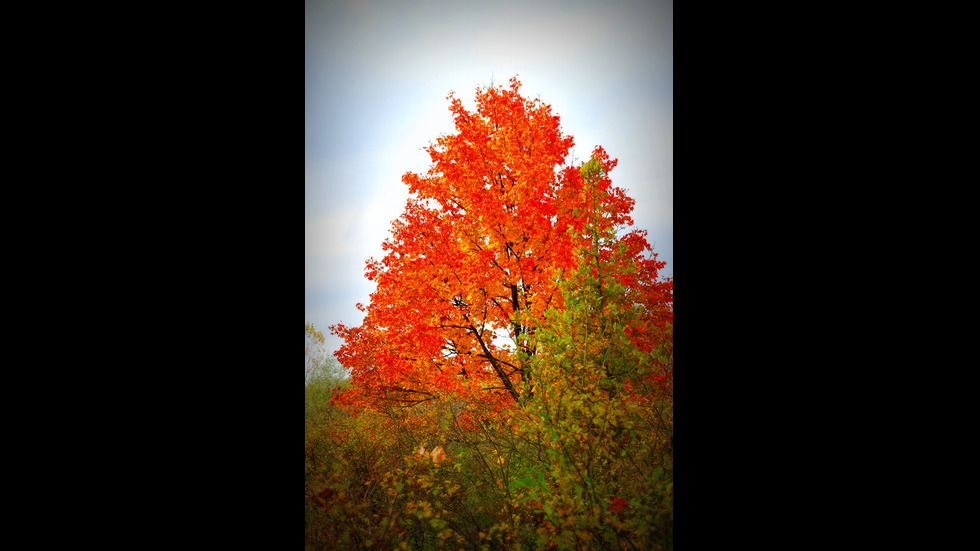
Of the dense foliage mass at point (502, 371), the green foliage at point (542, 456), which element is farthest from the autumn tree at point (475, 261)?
the green foliage at point (542, 456)

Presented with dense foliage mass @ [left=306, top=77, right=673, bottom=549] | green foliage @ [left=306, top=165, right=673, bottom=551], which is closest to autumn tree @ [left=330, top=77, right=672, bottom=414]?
dense foliage mass @ [left=306, top=77, right=673, bottom=549]

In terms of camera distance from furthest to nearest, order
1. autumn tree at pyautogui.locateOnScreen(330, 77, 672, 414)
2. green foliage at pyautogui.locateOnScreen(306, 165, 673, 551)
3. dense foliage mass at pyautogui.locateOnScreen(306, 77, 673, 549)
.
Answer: autumn tree at pyautogui.locateOnScreen(330, 77, 672, 414) → dense foliage mass at pyautogui.locateOnScreen(306, 77, 673, 549) → green foliage at pyautogui.locateOnScreen(306, 165, 673, 551)

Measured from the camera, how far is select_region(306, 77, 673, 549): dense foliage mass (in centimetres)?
260

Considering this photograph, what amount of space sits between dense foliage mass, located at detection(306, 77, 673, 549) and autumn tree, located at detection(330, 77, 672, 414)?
1 cm

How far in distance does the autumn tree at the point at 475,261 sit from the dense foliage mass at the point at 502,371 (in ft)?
0.04

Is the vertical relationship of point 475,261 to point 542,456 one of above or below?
above

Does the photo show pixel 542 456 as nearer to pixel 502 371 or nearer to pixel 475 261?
pixel 502 371

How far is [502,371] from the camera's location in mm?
3793

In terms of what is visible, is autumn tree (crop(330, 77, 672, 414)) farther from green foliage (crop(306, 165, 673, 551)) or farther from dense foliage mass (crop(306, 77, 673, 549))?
green foliage (crop(306, 165, 673, 551))

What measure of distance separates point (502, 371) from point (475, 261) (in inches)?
39.9

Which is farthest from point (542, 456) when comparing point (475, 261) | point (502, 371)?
point (475, 261)
